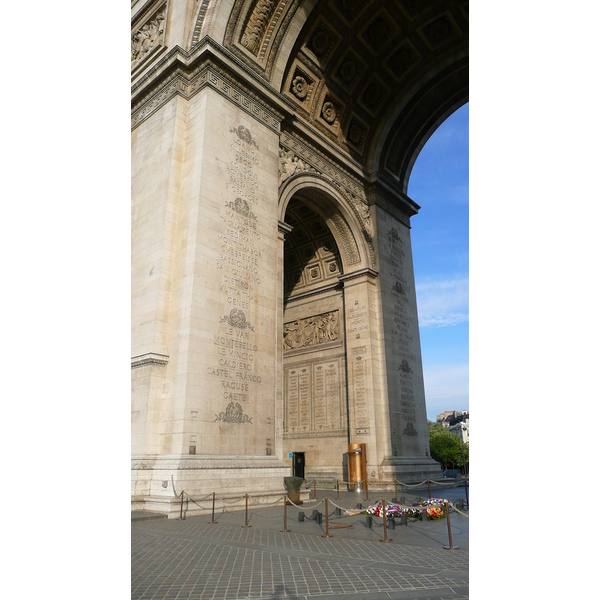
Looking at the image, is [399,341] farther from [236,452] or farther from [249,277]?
[236,452]

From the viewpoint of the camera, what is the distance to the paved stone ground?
16.2ft

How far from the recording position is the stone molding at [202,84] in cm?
1503

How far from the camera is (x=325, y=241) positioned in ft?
74.2

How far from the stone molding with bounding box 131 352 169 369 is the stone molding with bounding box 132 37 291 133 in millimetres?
8629

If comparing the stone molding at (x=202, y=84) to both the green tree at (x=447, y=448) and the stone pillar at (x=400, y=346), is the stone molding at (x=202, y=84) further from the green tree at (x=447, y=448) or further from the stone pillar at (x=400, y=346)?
the green tree at (x=447, y=448)

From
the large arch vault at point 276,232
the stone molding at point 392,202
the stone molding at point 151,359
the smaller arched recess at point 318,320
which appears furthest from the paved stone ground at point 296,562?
the stone molding at point 392,202

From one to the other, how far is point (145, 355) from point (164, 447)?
2477mm

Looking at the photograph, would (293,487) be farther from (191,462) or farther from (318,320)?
(318,320)

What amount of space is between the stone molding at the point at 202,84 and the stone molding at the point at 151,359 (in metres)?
8.63

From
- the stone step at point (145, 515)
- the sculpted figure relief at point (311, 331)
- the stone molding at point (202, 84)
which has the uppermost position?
the stone molding at point (202, 84)

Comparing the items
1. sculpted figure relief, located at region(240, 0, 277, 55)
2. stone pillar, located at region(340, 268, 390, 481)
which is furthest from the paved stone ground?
sculpted figure relief, located at region(240, 0, 277, 55)

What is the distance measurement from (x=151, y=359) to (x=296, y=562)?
25.0 feet

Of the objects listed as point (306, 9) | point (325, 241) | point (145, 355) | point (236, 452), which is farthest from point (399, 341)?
point (306, 9)

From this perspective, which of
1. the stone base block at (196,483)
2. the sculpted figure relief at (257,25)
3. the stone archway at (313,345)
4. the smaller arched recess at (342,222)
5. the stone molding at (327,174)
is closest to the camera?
the stone base block at (196,483)
